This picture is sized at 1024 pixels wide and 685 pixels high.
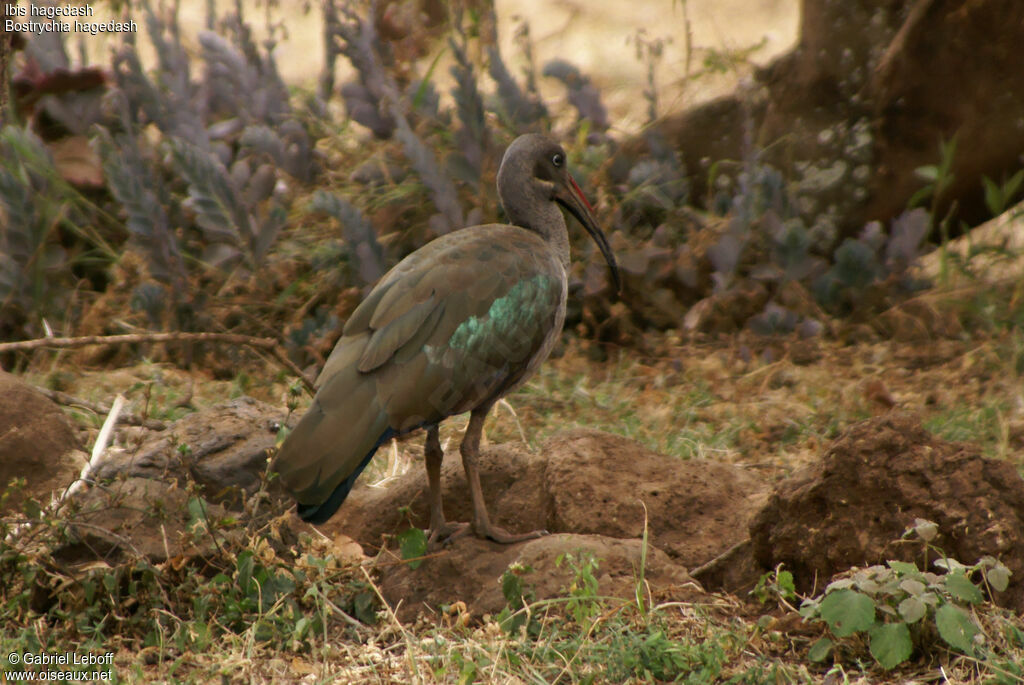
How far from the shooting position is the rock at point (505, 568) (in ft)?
10.4

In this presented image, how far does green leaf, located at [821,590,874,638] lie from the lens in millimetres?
2752

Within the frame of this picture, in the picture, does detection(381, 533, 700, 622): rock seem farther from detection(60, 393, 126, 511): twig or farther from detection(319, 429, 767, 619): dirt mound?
detection(60, 393, 126, 511): twig

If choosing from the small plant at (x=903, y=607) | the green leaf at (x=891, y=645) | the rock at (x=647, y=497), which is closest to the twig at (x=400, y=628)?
the rock at (x=647, y=497)

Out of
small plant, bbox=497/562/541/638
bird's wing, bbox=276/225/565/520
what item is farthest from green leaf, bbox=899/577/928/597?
bird's wing, bbox=276/225/565/520

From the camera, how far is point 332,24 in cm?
651

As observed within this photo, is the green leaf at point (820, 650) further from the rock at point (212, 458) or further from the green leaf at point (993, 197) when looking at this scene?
the green leaf at point (993, 197)

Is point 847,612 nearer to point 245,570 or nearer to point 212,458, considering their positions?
point 245,570

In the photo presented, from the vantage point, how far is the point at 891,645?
2.78 m

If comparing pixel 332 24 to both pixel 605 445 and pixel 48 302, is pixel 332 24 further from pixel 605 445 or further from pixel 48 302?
pixel 605 445

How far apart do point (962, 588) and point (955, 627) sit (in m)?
0.11

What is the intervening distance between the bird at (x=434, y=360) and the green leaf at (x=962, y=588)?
48.9 inches

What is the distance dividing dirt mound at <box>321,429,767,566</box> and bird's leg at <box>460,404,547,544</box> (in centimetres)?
17

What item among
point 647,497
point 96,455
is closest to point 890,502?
point 647,497

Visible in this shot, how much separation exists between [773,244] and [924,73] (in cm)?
133
